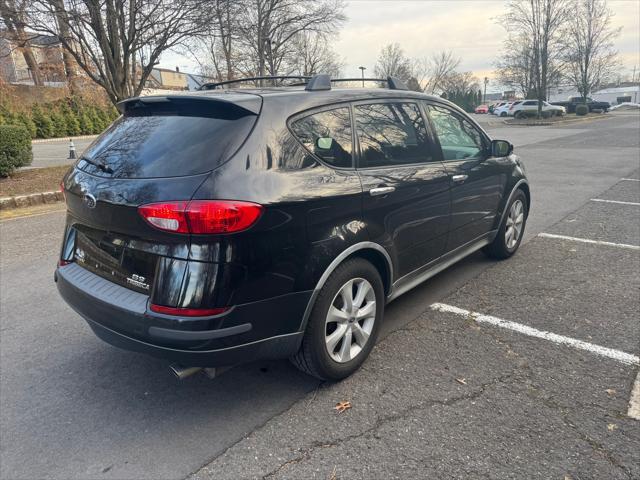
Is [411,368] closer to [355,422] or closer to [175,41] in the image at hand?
[355,422]

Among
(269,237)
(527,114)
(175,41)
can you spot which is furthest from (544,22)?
Answer: (269,237)

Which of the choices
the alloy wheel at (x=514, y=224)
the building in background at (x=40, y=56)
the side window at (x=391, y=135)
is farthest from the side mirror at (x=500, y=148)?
the building in background at (x=40, y=56)

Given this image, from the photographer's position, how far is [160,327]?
2.28m

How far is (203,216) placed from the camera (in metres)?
2.18

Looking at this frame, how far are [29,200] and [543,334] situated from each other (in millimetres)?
8760

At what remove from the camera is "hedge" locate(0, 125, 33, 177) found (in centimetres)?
973

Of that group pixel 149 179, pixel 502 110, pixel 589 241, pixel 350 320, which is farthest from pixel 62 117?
pixel 502 110

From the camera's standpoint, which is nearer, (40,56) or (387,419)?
(387,419)

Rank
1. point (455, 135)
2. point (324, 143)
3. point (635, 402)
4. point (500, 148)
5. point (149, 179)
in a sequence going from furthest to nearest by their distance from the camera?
point (500, 148) < point (455, 135) < point (324, 143) < point (635, 402) < point (149, 179)

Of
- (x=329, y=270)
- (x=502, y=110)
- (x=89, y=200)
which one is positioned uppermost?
(x=502, y=110)

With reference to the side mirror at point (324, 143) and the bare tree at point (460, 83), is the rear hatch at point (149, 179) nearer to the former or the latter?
the side mirror at point (324, 143)

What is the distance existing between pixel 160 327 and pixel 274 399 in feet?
2.86

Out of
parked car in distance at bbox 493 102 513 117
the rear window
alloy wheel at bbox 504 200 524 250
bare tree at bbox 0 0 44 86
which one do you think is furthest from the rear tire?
parked car in distance at bbox 493 102 513 117

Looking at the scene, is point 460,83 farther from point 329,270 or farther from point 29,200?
point 329,270
